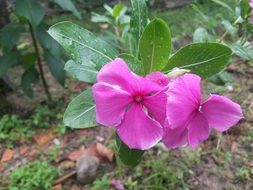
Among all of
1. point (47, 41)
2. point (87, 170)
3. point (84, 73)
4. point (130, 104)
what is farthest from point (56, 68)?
point (130, 104)

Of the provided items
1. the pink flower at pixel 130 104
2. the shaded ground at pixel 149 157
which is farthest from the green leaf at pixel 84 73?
the shaded ground at pixel 149 157

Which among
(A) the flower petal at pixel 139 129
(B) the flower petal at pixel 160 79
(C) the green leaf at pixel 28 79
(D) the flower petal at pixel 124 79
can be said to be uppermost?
(D) the flower petal at pixel 124 79

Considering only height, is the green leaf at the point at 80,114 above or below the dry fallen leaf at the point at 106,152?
above

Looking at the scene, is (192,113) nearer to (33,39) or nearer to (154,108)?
(154,108)

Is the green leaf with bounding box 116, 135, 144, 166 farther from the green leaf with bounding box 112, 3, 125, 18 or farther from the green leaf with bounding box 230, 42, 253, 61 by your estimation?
the green leaf with bounding box 112, 3, 125, 18

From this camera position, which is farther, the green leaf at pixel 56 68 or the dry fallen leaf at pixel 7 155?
the green leaf at pixel 56 68

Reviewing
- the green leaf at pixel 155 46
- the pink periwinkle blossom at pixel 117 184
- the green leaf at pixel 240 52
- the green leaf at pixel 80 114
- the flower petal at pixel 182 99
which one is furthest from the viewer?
the pink periwinkle blossom at pixel 117 184

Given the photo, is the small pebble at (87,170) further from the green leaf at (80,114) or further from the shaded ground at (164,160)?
the green leaf at (80,114)

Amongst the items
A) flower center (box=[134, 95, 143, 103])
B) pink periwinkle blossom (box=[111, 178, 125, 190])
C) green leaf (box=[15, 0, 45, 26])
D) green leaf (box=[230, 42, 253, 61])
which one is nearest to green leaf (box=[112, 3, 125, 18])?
green leaf (box=[15, 0, 45, 26])

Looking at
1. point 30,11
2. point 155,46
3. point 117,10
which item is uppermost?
point 155,46
